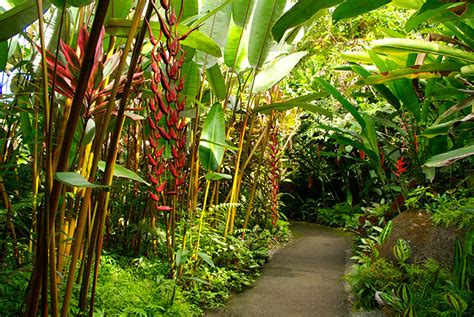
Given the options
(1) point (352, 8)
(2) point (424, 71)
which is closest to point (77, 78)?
(1) point (352, 8)

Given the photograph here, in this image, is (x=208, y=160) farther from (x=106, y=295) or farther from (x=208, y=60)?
(x=106, y=295)

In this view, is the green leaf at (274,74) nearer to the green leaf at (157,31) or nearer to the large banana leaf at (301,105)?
the large banana leaf at (301,105)

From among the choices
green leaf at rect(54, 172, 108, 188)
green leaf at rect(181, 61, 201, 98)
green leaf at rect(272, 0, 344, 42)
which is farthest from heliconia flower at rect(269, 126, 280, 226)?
green leaf at rect(54, 172, 108, 188)

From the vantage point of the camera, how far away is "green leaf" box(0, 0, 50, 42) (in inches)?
41.7

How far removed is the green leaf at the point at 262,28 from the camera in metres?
2.35

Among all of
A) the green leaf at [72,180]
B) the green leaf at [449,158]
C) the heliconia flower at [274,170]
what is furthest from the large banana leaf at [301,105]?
the green leaf at [72,180]

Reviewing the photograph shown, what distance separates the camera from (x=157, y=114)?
1.22 meters

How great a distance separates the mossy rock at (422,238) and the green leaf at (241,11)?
4.77ft

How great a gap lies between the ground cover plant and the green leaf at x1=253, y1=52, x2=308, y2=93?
0.02 m

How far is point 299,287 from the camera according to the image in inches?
108

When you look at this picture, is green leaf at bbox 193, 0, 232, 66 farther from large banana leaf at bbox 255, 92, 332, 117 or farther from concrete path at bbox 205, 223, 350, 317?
concrete path at bbox 205, 223, 350, 317

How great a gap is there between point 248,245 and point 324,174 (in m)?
2.97

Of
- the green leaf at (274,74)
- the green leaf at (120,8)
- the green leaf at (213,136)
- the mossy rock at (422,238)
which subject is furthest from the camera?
the green leaf at (274,74)

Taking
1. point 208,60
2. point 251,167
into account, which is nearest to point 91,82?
point 208,60
